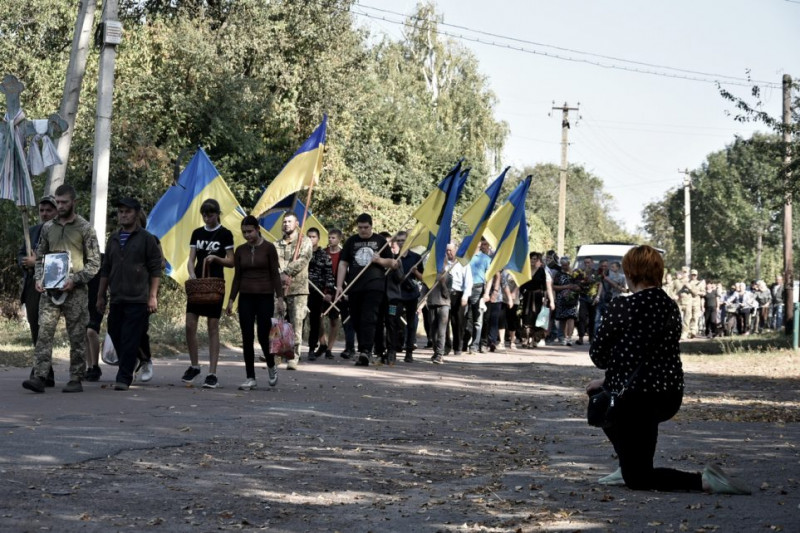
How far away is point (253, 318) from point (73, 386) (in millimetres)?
2003

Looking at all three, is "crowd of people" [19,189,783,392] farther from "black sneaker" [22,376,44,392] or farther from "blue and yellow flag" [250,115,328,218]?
"blue and yellow flag" [250,115,328,218]

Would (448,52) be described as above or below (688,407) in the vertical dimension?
above

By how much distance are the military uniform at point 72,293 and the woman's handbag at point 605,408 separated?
21.0 feet

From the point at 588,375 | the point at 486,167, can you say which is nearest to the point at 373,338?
the point at 588,375

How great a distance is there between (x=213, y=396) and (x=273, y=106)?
75.0 feet

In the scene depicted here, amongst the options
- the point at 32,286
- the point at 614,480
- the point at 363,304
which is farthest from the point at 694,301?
the point at 614,480

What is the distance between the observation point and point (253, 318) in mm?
13578

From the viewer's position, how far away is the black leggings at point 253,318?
44.0 ft

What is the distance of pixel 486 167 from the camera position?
57.7 meters

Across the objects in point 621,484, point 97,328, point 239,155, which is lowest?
point 621,484

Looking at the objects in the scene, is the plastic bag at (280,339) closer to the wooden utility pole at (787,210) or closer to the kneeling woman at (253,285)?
the kneeling woman at (253,285)

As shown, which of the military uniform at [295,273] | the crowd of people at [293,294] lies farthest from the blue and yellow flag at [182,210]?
the military uniform at [295,273]

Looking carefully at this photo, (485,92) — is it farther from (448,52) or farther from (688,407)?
(688,407)

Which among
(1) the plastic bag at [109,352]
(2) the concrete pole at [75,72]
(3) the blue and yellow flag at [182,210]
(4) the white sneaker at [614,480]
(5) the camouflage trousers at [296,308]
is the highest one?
(2) the concrete pole at [75,72]
